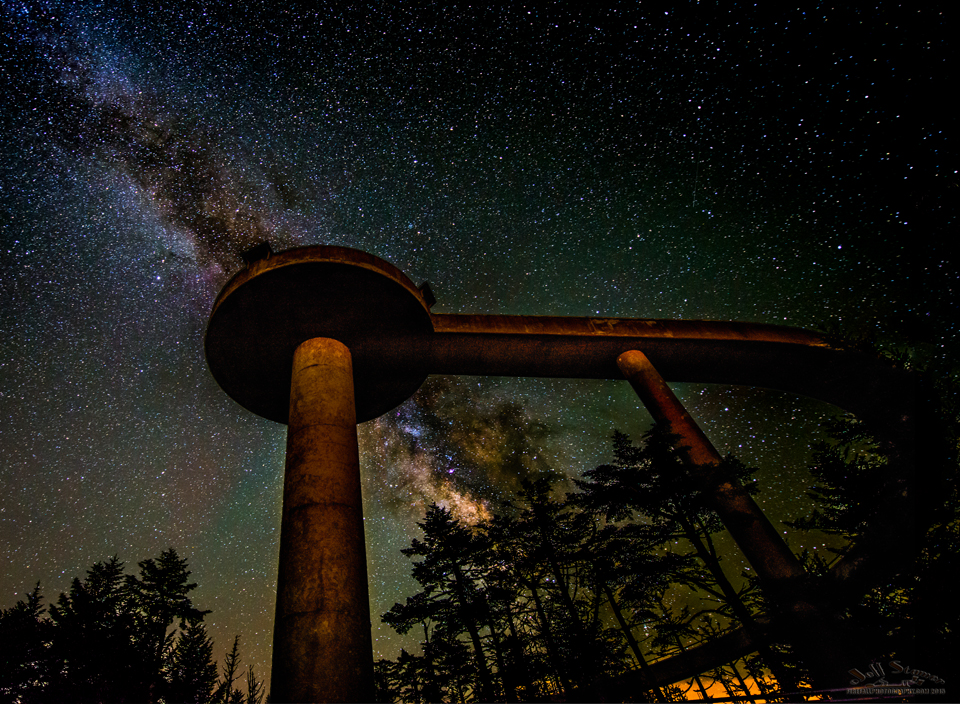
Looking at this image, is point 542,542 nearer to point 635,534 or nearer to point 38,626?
point 635,534

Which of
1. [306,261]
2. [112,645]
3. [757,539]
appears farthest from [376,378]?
[112,645]

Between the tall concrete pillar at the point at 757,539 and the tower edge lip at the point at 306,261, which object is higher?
the tower edge lip at the point at 306,261

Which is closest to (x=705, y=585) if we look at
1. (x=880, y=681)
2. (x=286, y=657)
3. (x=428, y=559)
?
(x=880, y=681)

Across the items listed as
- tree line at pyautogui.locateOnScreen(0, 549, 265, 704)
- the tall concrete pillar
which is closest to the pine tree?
tree line at pyautogui.locateOnScreen(0, 549, 265, 704)

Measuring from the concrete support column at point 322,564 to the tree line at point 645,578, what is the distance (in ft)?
15.7

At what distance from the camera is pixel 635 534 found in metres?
8.62

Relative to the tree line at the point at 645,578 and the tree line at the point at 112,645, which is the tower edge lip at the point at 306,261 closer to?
the tree line at the point at 645,578

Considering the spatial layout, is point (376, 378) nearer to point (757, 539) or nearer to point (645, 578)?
point (645, 578)

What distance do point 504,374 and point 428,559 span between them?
7539mm

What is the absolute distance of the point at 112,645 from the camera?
53.8 ft

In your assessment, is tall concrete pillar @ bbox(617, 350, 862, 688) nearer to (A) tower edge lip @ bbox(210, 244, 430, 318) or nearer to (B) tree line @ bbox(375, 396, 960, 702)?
(B) tree line @ bbox(375, 396, 960, 702)

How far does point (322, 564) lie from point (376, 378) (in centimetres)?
675

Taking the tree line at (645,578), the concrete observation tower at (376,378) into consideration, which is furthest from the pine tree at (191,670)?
the concrete observation tower at (376,378)

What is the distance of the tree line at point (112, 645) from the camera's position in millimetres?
15984
